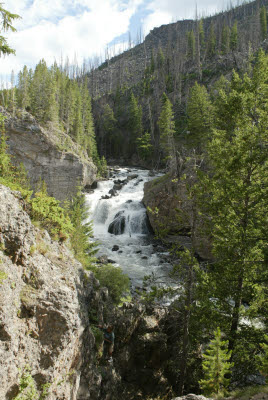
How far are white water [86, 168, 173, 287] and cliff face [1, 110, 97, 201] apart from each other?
4.46 m

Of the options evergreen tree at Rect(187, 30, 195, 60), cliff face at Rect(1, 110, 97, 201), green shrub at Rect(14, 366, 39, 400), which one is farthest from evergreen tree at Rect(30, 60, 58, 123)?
evergreen tree at Rect(187, 30, 195, 60)

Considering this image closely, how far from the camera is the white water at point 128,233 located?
2262 centimetres

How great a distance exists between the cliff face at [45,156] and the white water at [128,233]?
4462 mm

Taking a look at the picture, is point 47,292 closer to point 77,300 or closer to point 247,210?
point 77,300

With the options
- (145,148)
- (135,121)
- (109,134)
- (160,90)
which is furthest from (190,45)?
(145,148)

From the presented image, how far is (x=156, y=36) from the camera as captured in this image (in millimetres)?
128875

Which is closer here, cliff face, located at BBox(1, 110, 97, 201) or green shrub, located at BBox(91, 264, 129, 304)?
green shrub, located at BBox(91, 264, 129, 304)

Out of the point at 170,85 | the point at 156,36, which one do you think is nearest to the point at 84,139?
the point at 170,85

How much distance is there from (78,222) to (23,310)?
29.8 ft

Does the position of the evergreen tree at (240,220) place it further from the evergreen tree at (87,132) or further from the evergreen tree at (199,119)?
the evergreen tree at (87,132)

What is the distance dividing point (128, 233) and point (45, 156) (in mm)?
18174

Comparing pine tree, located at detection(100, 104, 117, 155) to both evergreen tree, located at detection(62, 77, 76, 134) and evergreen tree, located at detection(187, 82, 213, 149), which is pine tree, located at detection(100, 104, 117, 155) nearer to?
evergreen tree, located at detection(62, 77, 76, 134)

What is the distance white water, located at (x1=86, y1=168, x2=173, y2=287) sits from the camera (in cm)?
2262

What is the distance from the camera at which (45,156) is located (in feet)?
120
